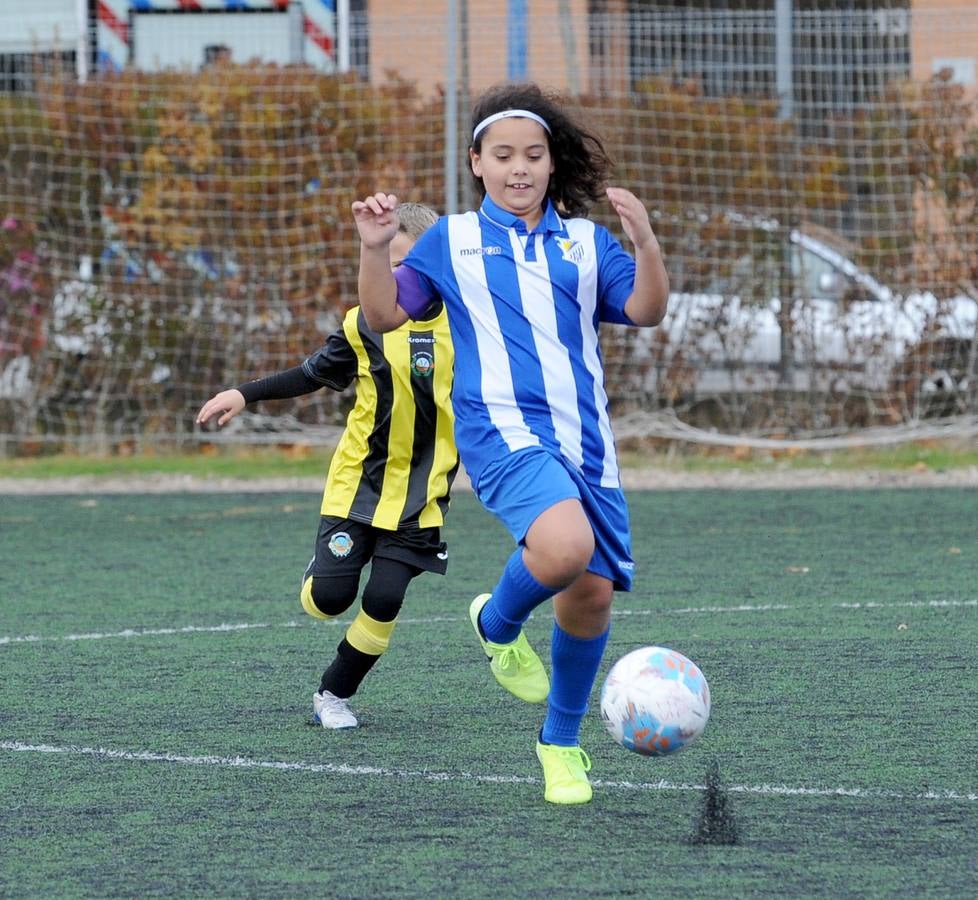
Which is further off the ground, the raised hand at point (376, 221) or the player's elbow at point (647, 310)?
the raised hand at point (376, 221)

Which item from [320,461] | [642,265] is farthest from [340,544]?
[320,461]

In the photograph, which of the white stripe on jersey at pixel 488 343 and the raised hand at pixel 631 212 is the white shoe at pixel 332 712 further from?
→ the raised hand at pixel 631 212

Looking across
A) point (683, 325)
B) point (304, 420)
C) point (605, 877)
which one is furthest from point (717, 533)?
point (605, 877)

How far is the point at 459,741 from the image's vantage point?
460 centimetres

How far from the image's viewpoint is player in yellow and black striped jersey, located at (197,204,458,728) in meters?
4.99

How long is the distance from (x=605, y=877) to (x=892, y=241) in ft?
28.6

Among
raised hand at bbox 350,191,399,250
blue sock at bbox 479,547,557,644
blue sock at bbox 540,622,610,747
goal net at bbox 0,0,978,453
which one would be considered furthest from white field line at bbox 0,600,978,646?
goal net at bbox 0,0,978,453

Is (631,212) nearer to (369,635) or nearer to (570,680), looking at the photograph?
(570,680)

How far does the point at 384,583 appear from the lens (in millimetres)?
4969

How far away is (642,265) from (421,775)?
1340 millimetres

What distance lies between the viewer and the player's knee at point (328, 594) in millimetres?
5008

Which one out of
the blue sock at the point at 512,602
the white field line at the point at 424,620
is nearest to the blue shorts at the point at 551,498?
the blue sock at the point at 512,602

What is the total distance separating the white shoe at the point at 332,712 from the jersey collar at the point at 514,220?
1502 mm

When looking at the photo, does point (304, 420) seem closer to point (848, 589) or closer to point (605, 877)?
point (848, 589)
